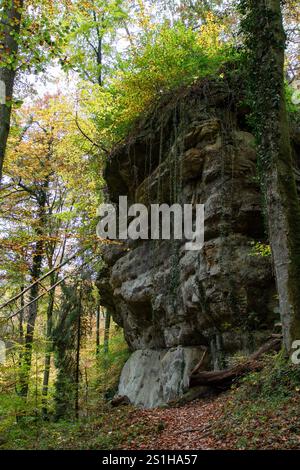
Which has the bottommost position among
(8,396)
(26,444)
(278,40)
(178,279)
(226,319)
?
(26,444)

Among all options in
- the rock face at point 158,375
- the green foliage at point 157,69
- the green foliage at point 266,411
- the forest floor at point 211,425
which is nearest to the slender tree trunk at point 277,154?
the green foliage at point 266,411

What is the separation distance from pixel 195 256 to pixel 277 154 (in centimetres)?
353

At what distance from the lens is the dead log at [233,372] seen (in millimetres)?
7371

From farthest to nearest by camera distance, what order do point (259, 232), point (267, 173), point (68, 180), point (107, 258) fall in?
point (68, 180)
point (107, 258)
point (259, 232)
point (267, 173)

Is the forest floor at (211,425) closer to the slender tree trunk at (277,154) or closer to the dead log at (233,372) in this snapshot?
the dead log at (233,372)

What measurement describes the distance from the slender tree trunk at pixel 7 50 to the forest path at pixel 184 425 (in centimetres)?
482

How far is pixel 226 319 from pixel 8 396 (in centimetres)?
561

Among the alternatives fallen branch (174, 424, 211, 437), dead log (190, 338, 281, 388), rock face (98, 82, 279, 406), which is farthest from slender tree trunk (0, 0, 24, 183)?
dead log (190, 338, 281, 388)

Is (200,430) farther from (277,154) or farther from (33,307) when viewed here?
(33,307)

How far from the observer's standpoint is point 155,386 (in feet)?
33.1

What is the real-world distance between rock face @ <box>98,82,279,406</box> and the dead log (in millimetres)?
491

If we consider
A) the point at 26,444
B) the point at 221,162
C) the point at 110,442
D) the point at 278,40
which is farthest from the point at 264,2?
the point at 26,444

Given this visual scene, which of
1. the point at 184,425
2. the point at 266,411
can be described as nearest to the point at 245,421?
the point at 266,411

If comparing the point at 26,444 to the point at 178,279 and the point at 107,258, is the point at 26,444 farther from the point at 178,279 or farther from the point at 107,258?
the point at 107,258
